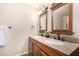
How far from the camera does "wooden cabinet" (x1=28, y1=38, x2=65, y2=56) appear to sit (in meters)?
1.22

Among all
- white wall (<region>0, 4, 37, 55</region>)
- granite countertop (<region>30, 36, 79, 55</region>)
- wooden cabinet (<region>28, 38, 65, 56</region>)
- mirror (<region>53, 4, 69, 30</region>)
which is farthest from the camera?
mirror (<region>53, 4, 69, 30</region>)

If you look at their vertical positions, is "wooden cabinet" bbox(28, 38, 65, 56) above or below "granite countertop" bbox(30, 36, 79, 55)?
below

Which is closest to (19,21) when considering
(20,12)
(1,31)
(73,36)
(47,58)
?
(20,12)

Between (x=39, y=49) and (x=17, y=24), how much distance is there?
368mm

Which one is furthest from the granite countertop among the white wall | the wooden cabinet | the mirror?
the mirror

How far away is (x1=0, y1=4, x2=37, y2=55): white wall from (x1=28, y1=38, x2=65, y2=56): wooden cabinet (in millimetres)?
68

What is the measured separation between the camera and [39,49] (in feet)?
4.81

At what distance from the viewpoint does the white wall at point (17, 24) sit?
1.51 m

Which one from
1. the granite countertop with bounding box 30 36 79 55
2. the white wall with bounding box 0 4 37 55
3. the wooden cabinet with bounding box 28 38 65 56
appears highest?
the white wall with bounding box 0 4 37 55

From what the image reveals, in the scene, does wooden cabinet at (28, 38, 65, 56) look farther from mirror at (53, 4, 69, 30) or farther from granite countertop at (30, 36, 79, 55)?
mirror at (53, 4, 69, 30)

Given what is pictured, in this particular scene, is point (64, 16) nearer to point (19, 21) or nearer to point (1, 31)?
point (19, 21)

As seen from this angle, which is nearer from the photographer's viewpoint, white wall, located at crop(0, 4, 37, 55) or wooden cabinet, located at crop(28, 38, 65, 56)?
wooden cabinet, located at crop(28, 38, 65, 56)

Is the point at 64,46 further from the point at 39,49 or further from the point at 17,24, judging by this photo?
the point at 17,24

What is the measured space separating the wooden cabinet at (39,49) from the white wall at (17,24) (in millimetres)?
68
